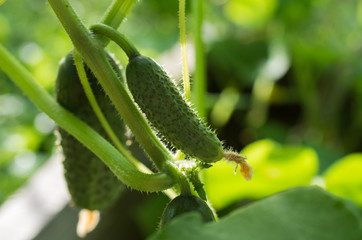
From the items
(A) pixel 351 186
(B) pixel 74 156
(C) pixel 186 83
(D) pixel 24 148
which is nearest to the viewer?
(C) pixel 186 83

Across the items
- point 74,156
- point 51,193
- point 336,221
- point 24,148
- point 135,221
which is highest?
point 336,221

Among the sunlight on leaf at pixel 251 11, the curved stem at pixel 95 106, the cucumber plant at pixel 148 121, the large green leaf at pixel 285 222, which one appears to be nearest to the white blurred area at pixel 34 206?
the curved stem at pixel 95 106

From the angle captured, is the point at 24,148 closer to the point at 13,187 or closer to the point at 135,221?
the point at 13,187

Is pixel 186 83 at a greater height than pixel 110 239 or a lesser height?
greater

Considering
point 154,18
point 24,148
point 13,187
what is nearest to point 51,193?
point 13,187

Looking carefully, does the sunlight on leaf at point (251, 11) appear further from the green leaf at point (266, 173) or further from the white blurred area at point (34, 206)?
the white blurred area at point (34, 206)

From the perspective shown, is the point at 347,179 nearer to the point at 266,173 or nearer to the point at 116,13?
the point at 266,173
